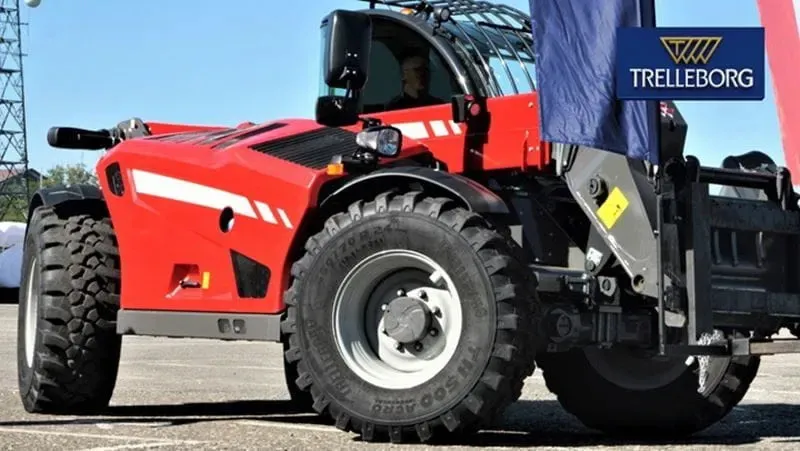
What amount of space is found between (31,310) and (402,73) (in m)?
3.00

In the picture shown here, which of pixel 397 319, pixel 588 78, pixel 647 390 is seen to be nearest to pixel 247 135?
pixel 397 319

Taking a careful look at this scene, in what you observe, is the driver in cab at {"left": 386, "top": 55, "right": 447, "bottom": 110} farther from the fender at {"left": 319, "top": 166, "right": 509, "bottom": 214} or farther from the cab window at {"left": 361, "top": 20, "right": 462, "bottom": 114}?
the fender at {"left": 319, "top": 166, "right": 509, "bottom": 214}

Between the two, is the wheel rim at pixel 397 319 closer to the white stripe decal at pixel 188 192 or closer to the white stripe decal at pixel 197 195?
the white stripe decal at pixel 197 195

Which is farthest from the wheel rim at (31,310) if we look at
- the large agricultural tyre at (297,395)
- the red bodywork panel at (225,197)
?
the large agricultural tyre at (297,395)

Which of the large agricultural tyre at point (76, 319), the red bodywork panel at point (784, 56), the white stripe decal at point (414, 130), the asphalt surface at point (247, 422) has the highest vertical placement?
the red bodywork panel at point (784, 56)

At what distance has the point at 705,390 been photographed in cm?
874

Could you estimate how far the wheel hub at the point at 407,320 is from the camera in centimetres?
742

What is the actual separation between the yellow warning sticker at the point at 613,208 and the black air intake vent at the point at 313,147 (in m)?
1.43

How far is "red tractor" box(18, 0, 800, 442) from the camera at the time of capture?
7383mm

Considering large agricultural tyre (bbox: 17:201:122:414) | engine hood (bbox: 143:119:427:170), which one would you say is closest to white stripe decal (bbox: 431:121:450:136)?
engine hood (bbox: 143:119:427:170)

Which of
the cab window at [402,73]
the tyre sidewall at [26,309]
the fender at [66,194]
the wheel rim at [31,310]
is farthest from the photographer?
the wheel rim at [31,310]

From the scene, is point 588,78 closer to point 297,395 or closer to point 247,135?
point 247,135

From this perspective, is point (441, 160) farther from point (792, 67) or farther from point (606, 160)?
point (792, 67)

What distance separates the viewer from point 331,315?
7641 mm
